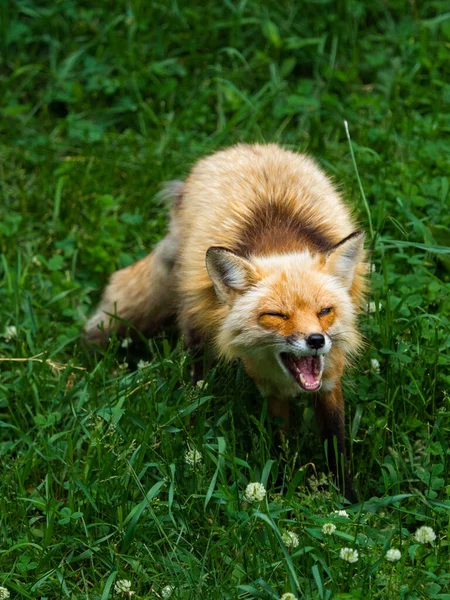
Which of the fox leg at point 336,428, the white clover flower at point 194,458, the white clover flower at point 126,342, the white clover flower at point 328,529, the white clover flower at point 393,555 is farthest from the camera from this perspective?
the white clover flower at point 126,342

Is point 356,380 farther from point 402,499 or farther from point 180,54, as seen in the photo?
point 180,54

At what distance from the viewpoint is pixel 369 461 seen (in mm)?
4668

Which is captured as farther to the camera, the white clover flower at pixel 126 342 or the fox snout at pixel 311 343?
the white clover flower at pixel 126 342

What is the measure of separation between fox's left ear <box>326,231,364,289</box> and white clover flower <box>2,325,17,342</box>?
6.97ft

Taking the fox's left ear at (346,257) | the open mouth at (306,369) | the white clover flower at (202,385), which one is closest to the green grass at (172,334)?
the white clover flower at (202,385)

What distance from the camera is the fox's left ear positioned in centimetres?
431

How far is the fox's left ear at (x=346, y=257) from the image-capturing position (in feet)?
14.1

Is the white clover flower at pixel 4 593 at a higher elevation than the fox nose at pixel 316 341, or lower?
lower

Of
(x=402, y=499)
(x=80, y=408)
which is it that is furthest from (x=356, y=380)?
(x=80, y=408)

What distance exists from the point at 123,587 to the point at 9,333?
→ 216 centimetres

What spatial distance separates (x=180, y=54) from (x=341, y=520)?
15.9ft

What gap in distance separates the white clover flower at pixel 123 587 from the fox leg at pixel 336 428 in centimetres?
119

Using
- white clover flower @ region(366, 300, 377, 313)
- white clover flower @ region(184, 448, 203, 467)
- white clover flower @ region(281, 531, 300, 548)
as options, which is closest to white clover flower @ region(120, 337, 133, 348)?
white clover flower @ region(184, 448, 203, 467)

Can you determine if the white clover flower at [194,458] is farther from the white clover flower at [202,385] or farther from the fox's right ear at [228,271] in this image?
the fox's right ear at [228,271]
